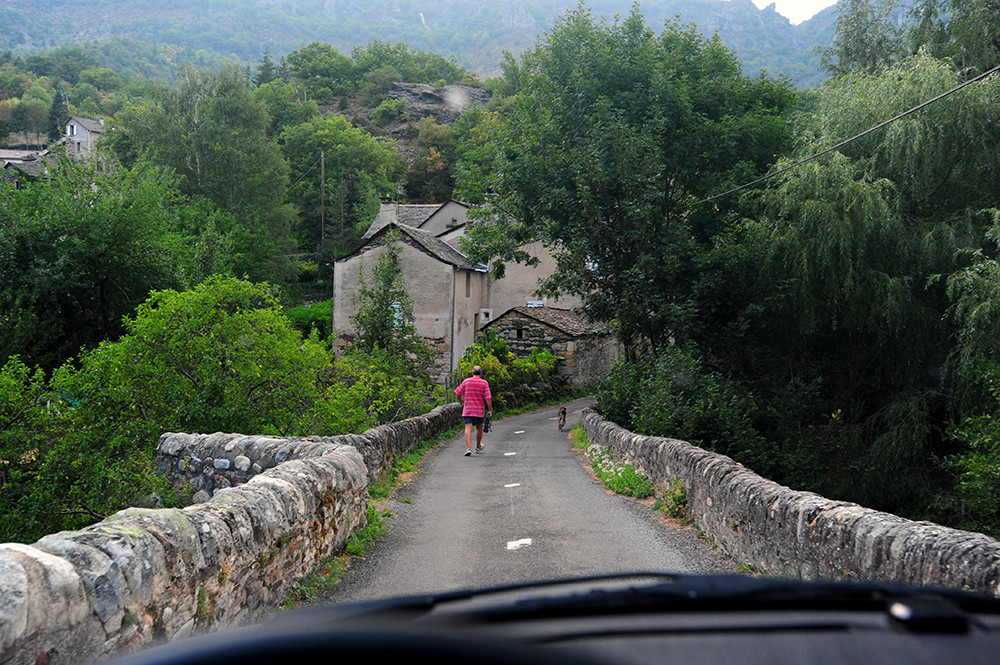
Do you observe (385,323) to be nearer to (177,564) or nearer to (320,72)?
(177,564)

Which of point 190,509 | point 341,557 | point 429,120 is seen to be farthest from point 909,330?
point 429,120

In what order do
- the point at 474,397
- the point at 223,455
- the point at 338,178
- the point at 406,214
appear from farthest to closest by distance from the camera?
the point at 338,178 < the point at 406,214 < the point at 474,397 < the point at 223,455

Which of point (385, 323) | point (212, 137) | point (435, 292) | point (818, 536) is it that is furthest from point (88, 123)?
point (818, 536)

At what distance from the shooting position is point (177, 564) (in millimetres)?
3965

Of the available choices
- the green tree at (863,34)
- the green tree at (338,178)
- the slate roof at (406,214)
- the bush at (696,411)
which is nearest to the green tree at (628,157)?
the green tree at (863,34)

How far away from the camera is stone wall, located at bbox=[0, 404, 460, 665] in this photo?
2934 millimetres

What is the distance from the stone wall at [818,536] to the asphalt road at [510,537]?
0.42 m

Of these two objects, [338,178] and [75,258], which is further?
[338,178]

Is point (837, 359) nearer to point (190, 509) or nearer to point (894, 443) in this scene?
point (894, 443)

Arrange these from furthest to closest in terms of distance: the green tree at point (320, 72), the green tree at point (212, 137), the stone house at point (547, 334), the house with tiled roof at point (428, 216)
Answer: the green tree at point (320, 72) → the house with tiled roof at point (428, 216) → the green tree at point (212, 137) → the stone house at point (547, 334)

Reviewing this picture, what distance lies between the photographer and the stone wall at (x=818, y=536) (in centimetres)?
448

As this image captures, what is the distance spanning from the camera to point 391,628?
40.9 inches

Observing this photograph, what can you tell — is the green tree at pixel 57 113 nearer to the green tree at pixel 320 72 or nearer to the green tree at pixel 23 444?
the green tree at pixel 320 72

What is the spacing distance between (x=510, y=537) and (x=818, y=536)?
3357 mm
